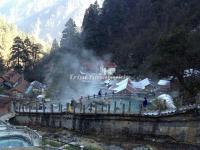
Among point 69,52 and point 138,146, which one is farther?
point 69,52

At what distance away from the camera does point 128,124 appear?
40.0 m

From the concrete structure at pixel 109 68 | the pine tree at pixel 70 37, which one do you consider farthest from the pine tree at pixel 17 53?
the concrete structure at pixel 109 68

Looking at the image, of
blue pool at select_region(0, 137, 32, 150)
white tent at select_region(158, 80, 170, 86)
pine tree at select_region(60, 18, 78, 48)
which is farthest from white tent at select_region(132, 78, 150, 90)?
pine tree at select_region(60, 18, 78, 48)

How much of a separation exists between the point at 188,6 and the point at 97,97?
106 feet

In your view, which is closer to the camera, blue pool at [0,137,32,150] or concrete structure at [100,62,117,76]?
blue pool at [0,137,32,150]

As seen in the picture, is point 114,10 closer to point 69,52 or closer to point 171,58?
→ point 69,52

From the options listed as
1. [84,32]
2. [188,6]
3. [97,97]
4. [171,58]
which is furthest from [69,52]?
[171,58]

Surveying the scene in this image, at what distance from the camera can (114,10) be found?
9862 cm

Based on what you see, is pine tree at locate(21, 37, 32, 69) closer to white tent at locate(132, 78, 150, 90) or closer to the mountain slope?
Answer: white tent at locate(132, 78, 150, 90)

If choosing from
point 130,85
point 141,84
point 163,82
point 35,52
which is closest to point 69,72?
point 35,52

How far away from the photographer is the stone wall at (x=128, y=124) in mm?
34125

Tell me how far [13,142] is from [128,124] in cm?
1445

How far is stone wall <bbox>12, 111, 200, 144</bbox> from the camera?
3412cm

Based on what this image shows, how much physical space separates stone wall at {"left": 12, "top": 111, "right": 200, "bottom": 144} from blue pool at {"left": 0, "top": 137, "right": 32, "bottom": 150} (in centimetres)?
1216
